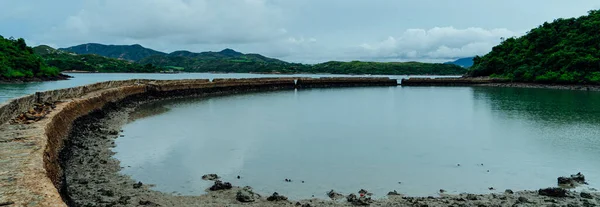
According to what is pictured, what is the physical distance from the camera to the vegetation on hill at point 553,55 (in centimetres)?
4525

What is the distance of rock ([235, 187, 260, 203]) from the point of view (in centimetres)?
676

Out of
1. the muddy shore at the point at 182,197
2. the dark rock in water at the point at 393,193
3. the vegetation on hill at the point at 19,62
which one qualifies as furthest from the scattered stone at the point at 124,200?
the vegetation on hill at the point at 19,62

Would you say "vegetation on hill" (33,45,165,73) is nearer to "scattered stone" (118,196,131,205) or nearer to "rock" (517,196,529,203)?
"scattered stone" (118,196,131,205)

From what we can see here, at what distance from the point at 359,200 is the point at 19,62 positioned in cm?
5749

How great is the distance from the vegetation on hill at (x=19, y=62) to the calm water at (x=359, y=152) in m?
39.6

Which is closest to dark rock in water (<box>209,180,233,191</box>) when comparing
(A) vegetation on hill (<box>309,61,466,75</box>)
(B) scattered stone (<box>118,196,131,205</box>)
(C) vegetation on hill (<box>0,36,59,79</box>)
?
(B) scattered stone (<box>118,196,131,205</box>)

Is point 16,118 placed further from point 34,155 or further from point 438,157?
point 438,157

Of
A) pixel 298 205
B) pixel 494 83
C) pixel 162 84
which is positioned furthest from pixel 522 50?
pixel 298 205

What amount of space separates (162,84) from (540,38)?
47.2 meters

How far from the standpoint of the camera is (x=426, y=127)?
16297mm

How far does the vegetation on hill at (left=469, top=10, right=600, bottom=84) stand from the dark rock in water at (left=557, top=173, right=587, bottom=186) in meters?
41.8

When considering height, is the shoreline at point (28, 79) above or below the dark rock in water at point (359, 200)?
above

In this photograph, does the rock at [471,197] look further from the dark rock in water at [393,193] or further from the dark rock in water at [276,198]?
the dark rock in water at [276,198]

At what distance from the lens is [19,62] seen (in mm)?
52531
